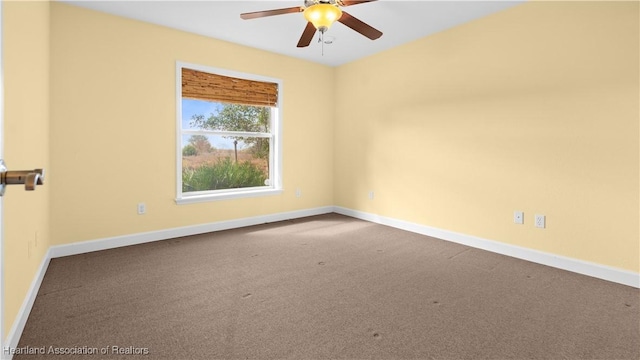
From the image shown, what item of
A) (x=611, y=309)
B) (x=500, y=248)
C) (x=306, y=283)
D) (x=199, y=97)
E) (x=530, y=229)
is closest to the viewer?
(x=611, y=309)

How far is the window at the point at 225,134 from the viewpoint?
3986mm

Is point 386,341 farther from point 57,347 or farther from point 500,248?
point 500,248

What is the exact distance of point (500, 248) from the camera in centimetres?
337

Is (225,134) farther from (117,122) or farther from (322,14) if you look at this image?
(322,14)

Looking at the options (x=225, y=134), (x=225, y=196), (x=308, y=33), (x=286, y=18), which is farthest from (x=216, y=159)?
(x=308, y=33)

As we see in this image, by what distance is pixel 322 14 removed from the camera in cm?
237

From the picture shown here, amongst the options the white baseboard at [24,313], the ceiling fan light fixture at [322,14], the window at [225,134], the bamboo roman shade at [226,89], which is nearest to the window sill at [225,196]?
the window at [225,134]

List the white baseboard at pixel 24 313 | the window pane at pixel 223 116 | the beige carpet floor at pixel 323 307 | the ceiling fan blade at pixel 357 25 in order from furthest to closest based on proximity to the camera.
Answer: the window pane at pixel 223 116
the ceiling fan blade at pixel 357 25
the beige carpet floor at pixel 323 307
the white baseboard at pixel 24 313

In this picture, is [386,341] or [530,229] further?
[530,229]

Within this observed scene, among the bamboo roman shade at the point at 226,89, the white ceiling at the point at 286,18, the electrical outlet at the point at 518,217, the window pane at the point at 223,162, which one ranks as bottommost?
the electrical outlet at the point at 518,217

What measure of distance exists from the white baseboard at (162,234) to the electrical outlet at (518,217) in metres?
2.83

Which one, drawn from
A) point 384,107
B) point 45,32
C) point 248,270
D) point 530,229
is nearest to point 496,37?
point 384,107

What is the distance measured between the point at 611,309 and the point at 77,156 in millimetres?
4587

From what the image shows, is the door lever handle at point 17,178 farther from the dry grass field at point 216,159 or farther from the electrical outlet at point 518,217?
the electrical outlet at point 518,217
